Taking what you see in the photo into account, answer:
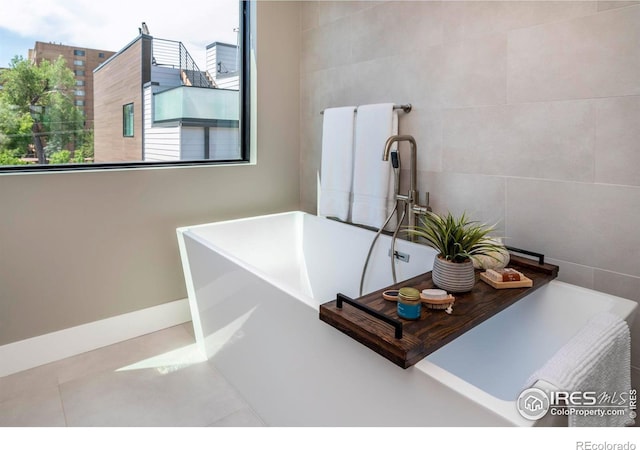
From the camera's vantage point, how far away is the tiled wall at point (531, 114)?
1.72 metres

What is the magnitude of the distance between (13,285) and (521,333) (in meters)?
2.55

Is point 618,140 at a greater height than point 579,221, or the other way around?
point 618,140

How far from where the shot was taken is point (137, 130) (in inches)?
108

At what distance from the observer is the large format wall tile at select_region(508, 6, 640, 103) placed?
1.67 metres

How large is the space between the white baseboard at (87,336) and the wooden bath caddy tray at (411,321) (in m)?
1.79

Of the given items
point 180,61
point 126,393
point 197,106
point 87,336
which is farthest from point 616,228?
point 87,336

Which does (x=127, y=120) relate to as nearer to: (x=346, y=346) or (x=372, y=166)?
(x=372, y=166)

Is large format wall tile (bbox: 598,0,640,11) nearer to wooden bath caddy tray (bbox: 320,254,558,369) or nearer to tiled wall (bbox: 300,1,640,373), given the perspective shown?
tiled wall (bbox: 300,1,640,373)

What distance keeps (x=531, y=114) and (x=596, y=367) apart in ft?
3.84

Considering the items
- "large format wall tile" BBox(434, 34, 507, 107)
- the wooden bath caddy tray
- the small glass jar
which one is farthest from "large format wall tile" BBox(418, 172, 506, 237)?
the small glass jar

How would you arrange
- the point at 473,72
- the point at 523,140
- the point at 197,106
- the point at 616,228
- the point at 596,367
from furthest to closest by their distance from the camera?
the point at 197,106
the point at 473,72
the point at 523,140
the point at 616,228
the point at 596,367

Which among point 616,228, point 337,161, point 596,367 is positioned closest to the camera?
point 596,367

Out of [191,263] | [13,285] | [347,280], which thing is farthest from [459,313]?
[13,285]

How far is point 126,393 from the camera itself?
2193 millimetres
